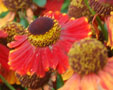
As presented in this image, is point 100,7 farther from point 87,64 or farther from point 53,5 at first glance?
point 53,5

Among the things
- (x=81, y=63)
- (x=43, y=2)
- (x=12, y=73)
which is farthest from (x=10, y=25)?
(x=43, y=2)

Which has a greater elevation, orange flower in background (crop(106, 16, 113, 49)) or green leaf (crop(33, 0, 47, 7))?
orange flower in background (crop(106, 16, 113, 49))

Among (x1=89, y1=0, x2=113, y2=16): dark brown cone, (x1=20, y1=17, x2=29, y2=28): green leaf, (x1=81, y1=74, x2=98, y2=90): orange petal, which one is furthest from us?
(x1=20, y1=17, x2=29, y2=28): green leaf

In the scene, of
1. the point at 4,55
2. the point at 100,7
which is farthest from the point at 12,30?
the point at 100,7

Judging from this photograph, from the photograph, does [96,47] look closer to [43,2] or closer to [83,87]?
[83,87]

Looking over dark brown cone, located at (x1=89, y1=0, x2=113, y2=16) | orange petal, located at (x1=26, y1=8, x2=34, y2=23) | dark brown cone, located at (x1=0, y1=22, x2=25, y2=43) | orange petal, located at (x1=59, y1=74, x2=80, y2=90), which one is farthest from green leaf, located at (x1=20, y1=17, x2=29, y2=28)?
orange petal, located at (x1=59, y1=74, x2=80, y2=90)

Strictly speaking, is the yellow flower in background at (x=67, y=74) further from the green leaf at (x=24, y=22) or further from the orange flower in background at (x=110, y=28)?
the green leaf at (x=24, y=22)

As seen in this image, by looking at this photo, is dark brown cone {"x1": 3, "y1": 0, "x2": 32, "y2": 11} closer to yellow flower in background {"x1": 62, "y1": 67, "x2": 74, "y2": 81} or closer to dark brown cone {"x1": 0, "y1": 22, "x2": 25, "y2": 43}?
dark brown cone {"x1": 0, "y1": 22, "x2": 25, "y2": 43}
